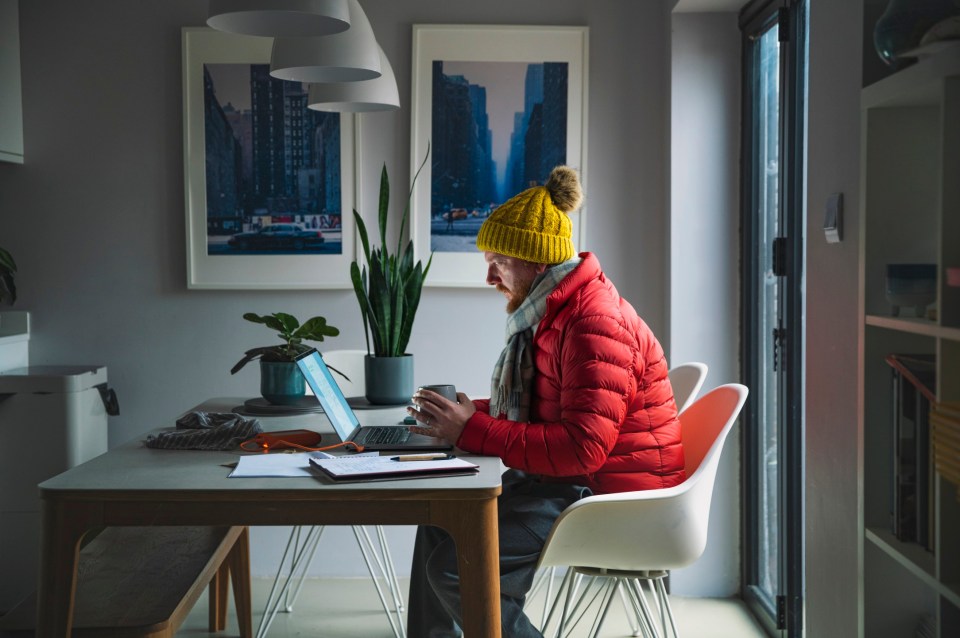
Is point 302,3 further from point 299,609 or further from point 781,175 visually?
point 299,609

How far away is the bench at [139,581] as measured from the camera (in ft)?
6.25

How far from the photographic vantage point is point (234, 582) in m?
3.14

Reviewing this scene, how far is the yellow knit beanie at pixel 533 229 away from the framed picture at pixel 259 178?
139 centimetres

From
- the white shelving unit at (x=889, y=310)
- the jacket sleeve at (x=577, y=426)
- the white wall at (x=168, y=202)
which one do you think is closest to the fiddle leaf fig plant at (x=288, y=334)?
the jacket sleeve at (x=577, y=426)

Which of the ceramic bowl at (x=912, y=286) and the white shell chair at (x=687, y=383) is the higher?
the ceramic bowl at (x=912, y=286)

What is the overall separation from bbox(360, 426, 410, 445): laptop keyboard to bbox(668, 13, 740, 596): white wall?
1485mm

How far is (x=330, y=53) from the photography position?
2.35 meters

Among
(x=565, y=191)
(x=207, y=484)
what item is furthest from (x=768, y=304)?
(x=207, y=484)

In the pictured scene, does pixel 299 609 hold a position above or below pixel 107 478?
below

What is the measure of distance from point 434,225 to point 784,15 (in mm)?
1487

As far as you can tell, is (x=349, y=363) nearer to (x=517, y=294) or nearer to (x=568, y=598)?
(x=517, y=294)

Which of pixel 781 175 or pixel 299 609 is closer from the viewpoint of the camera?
pixel 781 175

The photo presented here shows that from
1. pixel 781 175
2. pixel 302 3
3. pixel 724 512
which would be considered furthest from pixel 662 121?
pixel 302 3

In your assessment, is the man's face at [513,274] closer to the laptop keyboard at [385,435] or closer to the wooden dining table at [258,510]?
the laptop keyboard at [385,435]
